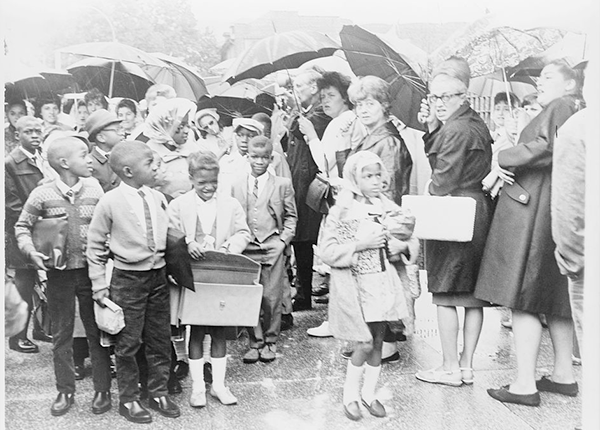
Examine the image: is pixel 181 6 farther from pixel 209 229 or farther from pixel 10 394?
pixel 10 394

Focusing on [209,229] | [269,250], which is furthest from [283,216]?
[209,229]

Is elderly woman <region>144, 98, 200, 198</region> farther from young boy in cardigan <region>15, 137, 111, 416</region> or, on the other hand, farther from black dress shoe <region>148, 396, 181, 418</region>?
black dress shoe <region>148, 396, 181, 418</region>

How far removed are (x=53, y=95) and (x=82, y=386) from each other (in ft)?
5.66

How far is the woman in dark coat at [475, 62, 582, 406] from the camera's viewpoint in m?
4.95

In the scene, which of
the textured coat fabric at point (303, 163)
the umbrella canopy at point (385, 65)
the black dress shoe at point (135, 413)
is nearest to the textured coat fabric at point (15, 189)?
the black dress shoe at point (135, 413)

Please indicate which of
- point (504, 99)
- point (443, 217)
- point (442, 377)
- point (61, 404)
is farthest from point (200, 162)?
point (442, 377)

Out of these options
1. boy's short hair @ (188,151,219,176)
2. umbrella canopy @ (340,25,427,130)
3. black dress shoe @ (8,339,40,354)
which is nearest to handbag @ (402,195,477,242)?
umbrella canopy @ (340,25,427,130)

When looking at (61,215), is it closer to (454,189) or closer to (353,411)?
(353,411)

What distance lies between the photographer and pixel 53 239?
4.68 m

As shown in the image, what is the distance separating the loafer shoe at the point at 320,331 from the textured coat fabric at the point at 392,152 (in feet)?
3.27

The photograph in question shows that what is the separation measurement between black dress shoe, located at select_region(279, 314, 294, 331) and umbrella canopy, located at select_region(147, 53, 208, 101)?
1.57m

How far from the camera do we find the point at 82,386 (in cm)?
495

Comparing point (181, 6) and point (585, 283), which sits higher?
point (181, 6)

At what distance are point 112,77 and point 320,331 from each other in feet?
6.73
